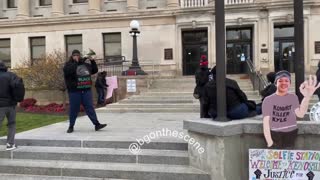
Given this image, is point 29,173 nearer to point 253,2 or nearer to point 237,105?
point 237,105

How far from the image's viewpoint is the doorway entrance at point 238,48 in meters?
28.5

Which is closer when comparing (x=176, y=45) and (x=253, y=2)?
(x=253, y=2)

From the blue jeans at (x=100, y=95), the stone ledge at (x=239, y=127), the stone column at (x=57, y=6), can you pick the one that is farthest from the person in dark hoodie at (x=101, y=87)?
the stone column at (x=57, y=6)

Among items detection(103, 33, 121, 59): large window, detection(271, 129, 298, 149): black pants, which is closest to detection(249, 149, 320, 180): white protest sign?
detection(271, 129, 298, 149): black pants

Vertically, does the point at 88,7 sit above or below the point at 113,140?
above

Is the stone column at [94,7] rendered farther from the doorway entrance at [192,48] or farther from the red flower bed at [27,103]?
the red flower bed at [27,103]

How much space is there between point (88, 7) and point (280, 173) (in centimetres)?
2921

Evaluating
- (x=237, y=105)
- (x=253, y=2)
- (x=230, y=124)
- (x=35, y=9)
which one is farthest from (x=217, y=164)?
(x=35, y=9)

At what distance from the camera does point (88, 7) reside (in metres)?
32.4

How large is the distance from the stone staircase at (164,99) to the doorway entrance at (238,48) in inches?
284

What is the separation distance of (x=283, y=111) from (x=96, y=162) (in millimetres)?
3389

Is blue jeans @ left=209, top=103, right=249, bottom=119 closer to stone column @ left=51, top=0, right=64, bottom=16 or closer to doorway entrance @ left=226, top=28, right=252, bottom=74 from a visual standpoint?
doorway entrance @ left=226, top=28, right=252, bottom=74

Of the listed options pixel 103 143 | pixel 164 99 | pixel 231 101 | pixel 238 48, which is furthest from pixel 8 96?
pixel 238 48

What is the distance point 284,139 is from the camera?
17.7ft
